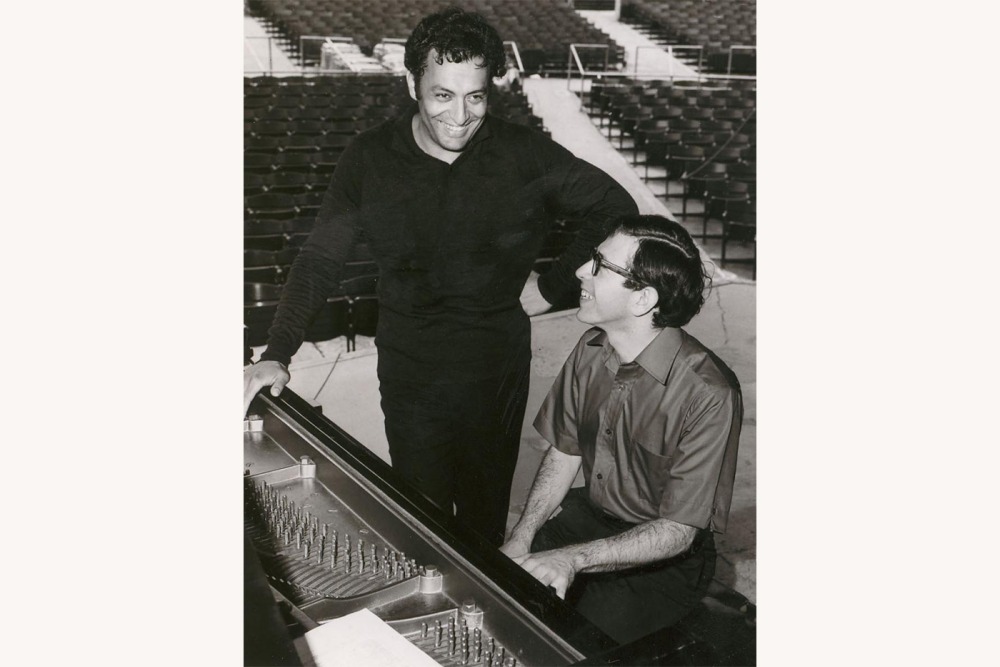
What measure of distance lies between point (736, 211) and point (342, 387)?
1.16m

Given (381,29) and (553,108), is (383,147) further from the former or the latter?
(553,108)

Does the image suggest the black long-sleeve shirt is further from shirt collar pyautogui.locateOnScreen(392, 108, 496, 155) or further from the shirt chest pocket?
the shirt chest pocket

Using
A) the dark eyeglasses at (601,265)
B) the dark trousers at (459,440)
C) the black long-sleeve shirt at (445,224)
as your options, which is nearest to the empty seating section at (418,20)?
the black long-sleeve shirt at (445,224)

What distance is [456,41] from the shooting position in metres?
2.13

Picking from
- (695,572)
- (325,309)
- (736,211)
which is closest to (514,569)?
(695,572)

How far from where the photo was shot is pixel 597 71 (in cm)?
254

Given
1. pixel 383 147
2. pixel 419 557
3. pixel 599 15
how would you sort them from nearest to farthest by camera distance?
pixel 419 557, pixel 383 147, pixel 599 15

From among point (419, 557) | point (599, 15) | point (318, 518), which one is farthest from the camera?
point (599, 15)

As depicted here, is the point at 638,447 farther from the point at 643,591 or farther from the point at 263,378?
the point at 263,378

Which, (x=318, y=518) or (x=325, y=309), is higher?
(x=325, y=309)

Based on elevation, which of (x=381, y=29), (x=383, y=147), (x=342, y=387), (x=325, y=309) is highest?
(x=381, y=29)

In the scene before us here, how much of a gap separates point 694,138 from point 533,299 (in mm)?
652

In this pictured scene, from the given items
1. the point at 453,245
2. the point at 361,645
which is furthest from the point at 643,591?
the point at 453,245

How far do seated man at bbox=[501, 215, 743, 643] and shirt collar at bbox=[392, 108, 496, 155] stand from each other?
42 cm
